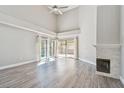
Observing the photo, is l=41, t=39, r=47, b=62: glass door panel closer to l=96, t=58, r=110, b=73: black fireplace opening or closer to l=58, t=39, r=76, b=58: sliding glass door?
l=58, t=39, r=76, b=58: sliding glass door

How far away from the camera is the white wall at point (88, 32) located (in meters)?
6.87

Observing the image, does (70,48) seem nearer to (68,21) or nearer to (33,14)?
(68,21)

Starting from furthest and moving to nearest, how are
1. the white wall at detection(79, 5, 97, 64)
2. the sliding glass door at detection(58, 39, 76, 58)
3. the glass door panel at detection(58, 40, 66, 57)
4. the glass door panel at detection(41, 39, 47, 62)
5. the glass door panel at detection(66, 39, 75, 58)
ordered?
the glass door panel at detection(58, 40, 66, 57), the sliding glass door at detection(58, 39, 76, 58), the glass door panel at detection(66, 39, 75, 58), the glass door panel at detection(41, 39, 47, 62), the white wall at detection(79, 5, 97, 64)

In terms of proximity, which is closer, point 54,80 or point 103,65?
point 54,80

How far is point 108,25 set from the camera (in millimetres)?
4270

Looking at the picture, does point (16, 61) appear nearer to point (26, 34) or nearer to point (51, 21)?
point (26, 34)

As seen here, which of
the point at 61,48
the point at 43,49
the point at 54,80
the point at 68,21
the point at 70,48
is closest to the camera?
the point at 54,80

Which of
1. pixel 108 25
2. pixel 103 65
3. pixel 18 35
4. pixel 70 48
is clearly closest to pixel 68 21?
pixel 70 48

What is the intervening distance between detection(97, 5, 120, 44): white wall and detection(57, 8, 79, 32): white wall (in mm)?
5207

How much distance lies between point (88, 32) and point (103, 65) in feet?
12.2

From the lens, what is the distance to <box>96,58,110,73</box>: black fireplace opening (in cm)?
432

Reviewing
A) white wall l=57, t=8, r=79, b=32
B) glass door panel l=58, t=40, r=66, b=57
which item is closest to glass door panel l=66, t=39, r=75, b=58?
glass door panel l=58, t=40, r=66, b=57
